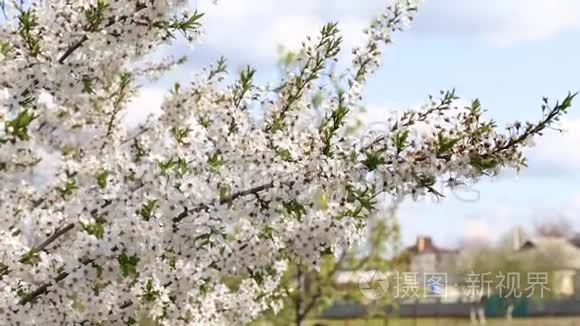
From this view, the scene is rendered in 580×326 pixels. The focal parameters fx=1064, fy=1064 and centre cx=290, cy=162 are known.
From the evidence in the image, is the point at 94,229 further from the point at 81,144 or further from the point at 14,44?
the point at 81,144

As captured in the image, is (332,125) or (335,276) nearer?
(332,125)

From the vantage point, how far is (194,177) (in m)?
6.42

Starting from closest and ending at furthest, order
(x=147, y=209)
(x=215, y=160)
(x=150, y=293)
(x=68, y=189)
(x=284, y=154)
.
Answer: (x=147, y=209) < (x=284, y=154) < (x=215, y=160) < (x=150, y=293) < (x=68, y=189)

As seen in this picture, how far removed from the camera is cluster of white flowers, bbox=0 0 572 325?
6.23m

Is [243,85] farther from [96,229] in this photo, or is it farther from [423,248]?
[423,248]

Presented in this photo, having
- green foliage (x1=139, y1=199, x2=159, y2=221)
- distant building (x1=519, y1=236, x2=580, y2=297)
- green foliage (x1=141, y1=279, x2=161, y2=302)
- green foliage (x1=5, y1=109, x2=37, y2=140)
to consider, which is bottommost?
green foliage (x1=141, y1=279, x2=161, y2=302)

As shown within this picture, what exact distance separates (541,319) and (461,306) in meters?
2.85

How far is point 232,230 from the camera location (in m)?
7.22

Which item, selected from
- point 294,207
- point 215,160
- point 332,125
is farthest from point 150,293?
point 332,125

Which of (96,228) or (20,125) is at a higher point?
(20,125)

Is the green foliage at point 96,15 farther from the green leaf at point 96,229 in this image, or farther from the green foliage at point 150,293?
the green foliage at point 150,293

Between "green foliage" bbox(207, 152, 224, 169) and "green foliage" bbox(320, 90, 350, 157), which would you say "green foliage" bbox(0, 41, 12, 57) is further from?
"green foliage" bbox(320, 90, 350, 157)

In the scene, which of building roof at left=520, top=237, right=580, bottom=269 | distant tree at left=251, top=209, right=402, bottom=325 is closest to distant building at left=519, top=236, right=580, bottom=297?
building roof at left=520, top=237, right=580, bottom=269

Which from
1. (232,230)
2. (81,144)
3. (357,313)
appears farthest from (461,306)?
(232,230)
